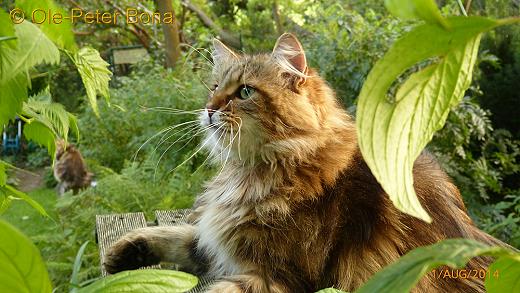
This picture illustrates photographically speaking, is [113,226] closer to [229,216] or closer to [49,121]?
[229,216]

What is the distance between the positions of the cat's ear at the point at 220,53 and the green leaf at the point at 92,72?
4.17ft

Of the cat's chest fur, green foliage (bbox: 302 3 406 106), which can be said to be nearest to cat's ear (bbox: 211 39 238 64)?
the cat's chest fur

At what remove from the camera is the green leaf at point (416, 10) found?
0.34 metres

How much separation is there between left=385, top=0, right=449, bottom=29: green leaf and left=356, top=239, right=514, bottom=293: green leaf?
0.41 ft

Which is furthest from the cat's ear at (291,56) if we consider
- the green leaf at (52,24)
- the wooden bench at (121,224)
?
the green leaf at (52,24)

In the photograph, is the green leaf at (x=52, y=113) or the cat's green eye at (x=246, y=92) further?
the cat's green eye at (x=246, y=92)

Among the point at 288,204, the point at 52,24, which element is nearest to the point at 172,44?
the point at 288,204

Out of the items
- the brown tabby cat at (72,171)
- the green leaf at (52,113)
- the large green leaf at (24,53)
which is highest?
the large green leaf at (24,53)

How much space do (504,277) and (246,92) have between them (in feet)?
5.14

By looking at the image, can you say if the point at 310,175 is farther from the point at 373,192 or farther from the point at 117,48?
the point at 117,48

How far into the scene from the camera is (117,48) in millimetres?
10383

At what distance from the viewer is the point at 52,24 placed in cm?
55

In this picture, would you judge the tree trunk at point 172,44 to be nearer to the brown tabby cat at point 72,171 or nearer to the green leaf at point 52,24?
the brown tabby cat at point 72,171

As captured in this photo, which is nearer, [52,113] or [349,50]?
[52,113]
